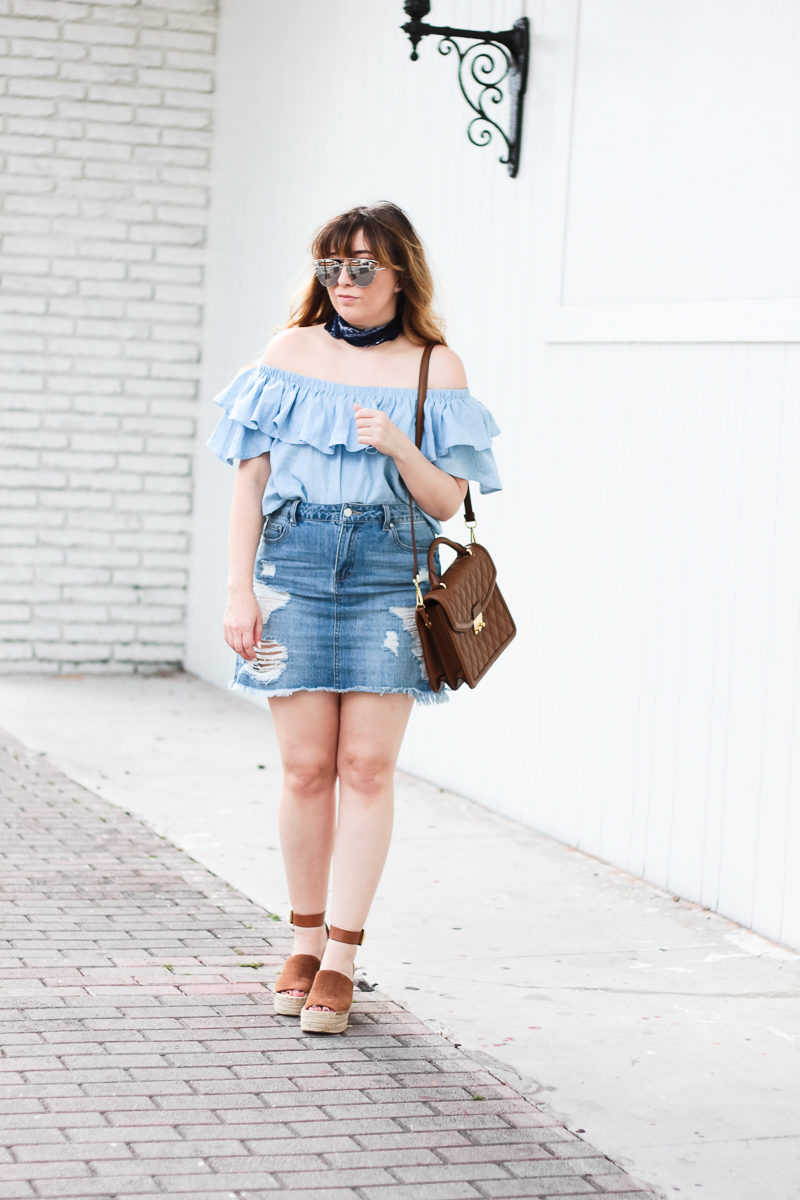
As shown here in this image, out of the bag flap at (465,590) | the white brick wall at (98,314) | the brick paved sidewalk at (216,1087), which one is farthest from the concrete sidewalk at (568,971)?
the white brick wall at (98,314)

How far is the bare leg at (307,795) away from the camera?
3.23 meters

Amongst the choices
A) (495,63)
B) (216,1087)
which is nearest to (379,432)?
(216,1087)

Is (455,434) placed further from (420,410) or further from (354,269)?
(354,269)

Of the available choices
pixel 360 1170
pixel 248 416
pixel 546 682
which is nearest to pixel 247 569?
pixel 248 416

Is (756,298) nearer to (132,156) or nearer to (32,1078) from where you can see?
(32,1078)

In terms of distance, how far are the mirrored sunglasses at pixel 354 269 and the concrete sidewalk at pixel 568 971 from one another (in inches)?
61.0

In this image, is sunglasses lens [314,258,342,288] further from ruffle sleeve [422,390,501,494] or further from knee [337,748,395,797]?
knee [337,748,395,797]

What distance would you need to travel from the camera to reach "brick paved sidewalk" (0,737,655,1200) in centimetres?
253

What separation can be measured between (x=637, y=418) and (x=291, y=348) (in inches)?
63.7

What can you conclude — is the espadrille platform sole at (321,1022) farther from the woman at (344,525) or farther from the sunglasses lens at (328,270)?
the sunglasses lens at (328,270)

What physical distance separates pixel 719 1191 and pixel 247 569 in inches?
57.6

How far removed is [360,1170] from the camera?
2.56 metres

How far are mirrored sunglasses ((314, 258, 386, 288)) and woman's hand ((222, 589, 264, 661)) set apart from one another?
65 cm

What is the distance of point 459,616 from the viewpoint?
311cm
